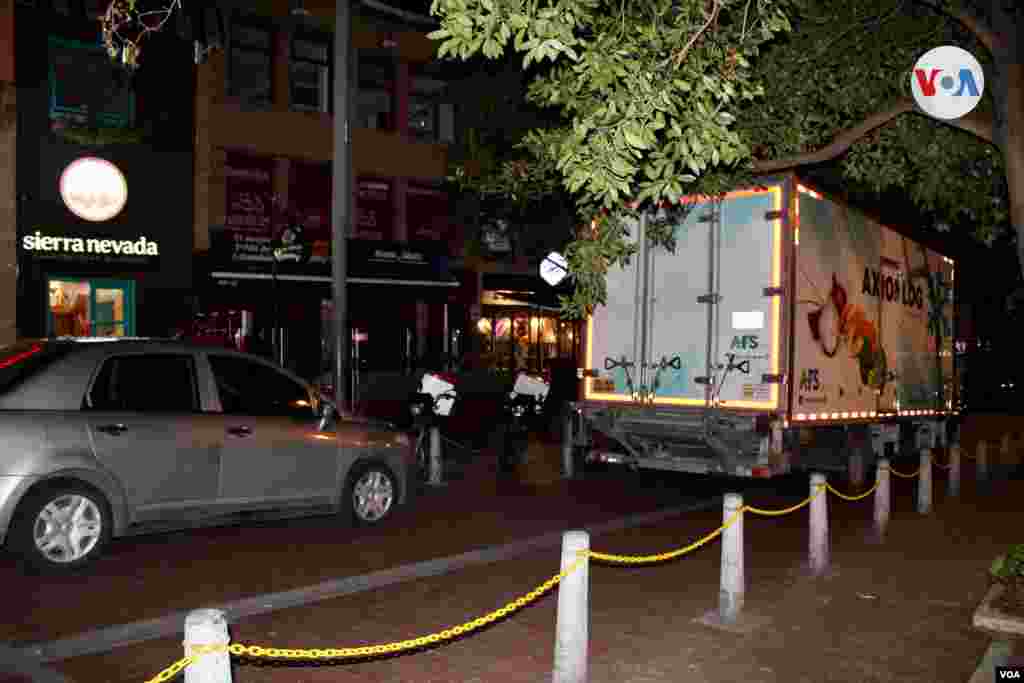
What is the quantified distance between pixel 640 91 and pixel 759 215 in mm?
4762

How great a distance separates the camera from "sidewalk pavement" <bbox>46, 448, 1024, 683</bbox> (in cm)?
A: 594

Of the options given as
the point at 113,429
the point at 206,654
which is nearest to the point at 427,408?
the point at 113,429

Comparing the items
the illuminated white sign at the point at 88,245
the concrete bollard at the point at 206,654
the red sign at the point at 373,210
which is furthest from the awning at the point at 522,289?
the concrete bollard at the point at 206,654

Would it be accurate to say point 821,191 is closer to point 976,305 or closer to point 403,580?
point 403,580

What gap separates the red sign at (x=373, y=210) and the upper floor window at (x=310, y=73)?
7.30ft

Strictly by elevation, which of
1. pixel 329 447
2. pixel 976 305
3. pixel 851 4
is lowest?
pixel 329 447

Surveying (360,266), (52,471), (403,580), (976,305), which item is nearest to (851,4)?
(403,580)

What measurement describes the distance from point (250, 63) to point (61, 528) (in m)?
17.8

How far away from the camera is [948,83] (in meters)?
8.38

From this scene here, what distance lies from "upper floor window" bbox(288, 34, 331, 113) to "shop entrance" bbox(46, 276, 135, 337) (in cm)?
680

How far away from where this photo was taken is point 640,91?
6730 millimetres

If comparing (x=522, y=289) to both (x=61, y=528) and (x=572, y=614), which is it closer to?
(x=61, y=528)

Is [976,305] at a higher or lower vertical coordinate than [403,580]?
higher

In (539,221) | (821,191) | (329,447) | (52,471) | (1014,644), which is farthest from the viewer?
(539,221)
